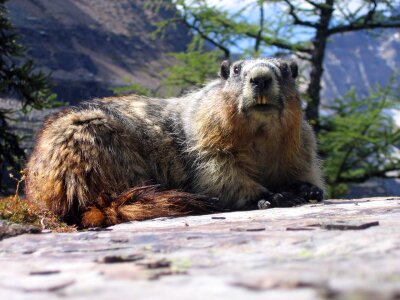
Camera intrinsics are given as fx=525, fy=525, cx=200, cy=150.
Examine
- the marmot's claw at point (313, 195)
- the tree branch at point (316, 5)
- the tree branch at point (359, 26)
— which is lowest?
the marmot's claw at point (313, 195)

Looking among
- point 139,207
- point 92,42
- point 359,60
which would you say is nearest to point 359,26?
point 139,207

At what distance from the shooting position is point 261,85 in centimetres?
542

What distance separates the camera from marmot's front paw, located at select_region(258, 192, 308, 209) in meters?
5.36

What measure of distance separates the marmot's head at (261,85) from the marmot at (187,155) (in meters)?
0.01

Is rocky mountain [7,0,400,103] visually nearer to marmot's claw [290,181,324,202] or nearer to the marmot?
the marmot

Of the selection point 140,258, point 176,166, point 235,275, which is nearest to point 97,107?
point 176,166

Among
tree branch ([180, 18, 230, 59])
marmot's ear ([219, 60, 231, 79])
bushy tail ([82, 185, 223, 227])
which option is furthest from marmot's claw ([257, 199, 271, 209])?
tree branch ([180, 18, 230, 59])

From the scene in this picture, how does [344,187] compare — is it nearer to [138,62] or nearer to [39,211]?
[39,211]

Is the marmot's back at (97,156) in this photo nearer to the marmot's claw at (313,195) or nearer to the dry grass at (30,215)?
the dry grass at (30,215)

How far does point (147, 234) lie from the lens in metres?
3.35

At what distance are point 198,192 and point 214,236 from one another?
114 inches

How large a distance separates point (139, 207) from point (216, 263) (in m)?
2.74

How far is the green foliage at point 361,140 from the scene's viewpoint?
1544 centimetres

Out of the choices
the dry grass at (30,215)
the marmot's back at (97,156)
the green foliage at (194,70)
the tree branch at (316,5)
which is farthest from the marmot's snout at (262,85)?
the green foliage at (194,70)
